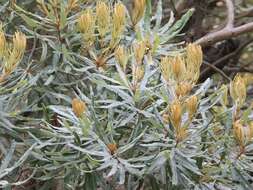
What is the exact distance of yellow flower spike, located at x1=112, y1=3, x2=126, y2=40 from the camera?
3.92ft

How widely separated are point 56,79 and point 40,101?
0.20ft

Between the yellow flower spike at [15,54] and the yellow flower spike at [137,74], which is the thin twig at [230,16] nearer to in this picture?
the yellow flower spike at [137,74]

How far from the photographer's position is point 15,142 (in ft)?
3.90

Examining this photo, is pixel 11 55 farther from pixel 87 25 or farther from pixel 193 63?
pixel 193 63

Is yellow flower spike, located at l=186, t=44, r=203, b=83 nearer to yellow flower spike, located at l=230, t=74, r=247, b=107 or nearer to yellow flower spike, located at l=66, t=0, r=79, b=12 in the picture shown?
yellow flower spike, located at l=230, t=74, r=247, b=107

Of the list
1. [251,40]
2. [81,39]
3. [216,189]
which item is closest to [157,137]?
[216,189]

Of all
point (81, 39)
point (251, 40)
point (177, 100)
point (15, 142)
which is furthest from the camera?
point (251, 40)

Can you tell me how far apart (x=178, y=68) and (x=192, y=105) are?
0.24ft

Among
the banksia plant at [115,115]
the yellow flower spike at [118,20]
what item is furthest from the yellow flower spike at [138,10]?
the yellow flower spike at [118,20]

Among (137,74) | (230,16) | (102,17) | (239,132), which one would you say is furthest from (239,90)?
(230,16)

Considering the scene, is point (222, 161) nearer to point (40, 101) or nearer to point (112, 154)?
point (112, 154)

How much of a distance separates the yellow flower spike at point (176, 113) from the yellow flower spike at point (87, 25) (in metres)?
0.27

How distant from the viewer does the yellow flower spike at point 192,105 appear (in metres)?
1.07

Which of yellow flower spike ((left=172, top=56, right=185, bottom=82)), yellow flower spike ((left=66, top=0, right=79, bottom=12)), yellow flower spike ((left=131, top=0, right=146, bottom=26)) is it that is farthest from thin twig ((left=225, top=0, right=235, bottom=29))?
yellow flower spike ((left=172, top=56, right=185, bottom=82))
